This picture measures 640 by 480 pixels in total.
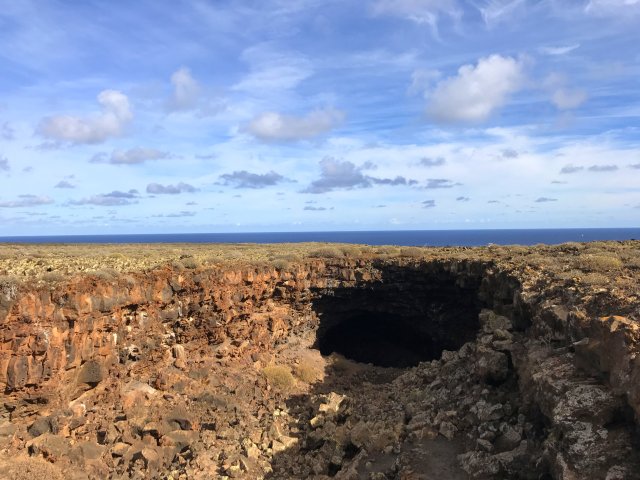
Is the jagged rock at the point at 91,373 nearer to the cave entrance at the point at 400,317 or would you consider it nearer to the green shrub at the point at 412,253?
the cave entrance at the point at 400,317

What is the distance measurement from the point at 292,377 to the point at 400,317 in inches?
421

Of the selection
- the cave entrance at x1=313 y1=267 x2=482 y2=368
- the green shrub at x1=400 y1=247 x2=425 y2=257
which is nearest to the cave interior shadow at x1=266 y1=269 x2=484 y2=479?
the cave entrance at x1=313 y1=267 x2=482 y2=368

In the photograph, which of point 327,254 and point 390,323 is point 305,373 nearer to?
point 327,254

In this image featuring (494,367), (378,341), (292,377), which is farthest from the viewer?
(378,341)

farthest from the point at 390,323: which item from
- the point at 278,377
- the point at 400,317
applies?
the point at 278,377

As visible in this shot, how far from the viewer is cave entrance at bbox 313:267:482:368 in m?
30.9

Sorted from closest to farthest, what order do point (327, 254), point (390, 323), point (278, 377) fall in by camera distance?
point (278, 377) < point (327, 254) < point (390, 323)

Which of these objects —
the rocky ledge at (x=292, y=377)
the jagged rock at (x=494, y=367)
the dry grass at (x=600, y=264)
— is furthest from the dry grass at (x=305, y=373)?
the dry grass at (x=600, y=264)

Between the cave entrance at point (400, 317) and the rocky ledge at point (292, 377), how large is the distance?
1.09 feet

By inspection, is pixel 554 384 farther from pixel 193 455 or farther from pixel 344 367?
pixel 344 367

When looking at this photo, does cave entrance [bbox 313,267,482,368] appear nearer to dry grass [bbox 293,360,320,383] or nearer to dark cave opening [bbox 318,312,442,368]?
dark cave opening [bbox 318,312,442,368]

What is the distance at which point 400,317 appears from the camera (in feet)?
112

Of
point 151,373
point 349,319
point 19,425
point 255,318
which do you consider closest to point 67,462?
point 19,425

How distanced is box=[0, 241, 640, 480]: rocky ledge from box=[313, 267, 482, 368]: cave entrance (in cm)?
33
